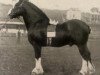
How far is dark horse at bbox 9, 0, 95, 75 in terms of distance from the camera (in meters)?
1.27

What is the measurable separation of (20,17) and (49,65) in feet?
0.86

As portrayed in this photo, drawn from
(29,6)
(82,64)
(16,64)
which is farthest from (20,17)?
(82,64)

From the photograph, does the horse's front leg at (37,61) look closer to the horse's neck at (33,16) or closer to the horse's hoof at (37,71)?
the horse's hoof at (37,71)

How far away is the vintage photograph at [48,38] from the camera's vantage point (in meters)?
1.27

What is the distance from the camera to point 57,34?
4.19 feet

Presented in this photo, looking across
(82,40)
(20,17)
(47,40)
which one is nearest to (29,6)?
(20,17)

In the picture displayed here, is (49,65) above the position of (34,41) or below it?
below

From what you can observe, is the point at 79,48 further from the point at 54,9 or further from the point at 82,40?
the point at 54,9

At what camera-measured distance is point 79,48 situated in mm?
1268

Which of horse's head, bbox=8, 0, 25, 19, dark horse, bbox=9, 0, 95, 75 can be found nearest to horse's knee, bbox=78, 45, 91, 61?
dark horse, bbox=9, 0, 95, 75

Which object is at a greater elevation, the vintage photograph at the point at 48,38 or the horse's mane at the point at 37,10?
the horse's mane at the point at 37,10

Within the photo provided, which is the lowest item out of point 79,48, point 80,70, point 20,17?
point 80,70

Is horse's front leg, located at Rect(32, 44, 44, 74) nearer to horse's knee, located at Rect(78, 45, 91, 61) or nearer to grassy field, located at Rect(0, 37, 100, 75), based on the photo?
grassy field, located at Rect(0, 37, 100, 75)

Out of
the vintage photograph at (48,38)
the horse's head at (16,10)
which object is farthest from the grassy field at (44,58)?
the horse's head at (16,10)
